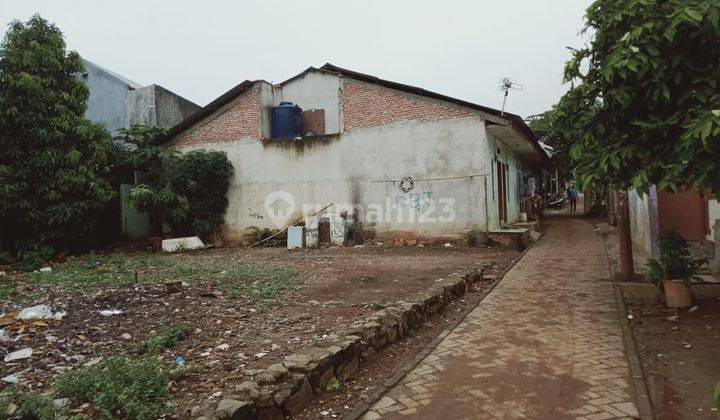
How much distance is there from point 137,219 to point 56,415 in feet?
49.3

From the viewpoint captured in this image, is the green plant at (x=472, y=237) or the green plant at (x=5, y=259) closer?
the green plant at (x=5, y=259)

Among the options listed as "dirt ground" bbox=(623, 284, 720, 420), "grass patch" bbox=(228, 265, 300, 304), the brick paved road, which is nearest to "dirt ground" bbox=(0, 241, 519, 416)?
"grass patch" bbox=(228, 265, 300, 304)

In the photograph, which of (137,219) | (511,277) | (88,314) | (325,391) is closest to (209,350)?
(325,391)

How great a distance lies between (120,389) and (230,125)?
13649mm

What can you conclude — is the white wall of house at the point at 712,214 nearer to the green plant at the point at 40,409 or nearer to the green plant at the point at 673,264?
the green plant at the point at 673,264

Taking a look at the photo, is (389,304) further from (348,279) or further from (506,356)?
(348,279)

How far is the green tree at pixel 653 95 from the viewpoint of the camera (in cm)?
392

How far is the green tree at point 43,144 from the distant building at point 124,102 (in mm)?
5075

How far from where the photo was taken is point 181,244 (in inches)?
569

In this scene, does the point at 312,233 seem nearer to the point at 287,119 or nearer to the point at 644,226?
the point at 287,119

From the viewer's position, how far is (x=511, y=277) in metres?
8.58

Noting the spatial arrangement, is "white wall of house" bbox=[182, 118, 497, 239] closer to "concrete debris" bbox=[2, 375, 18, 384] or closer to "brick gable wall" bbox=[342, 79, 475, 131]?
"brick gable wall" bbox=[342, 79, 475, 131]

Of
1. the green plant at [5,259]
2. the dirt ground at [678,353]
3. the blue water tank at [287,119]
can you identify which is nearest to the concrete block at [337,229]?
the blue water tank at [287,119]

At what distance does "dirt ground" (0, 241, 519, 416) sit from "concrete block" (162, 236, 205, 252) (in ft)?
15.9
